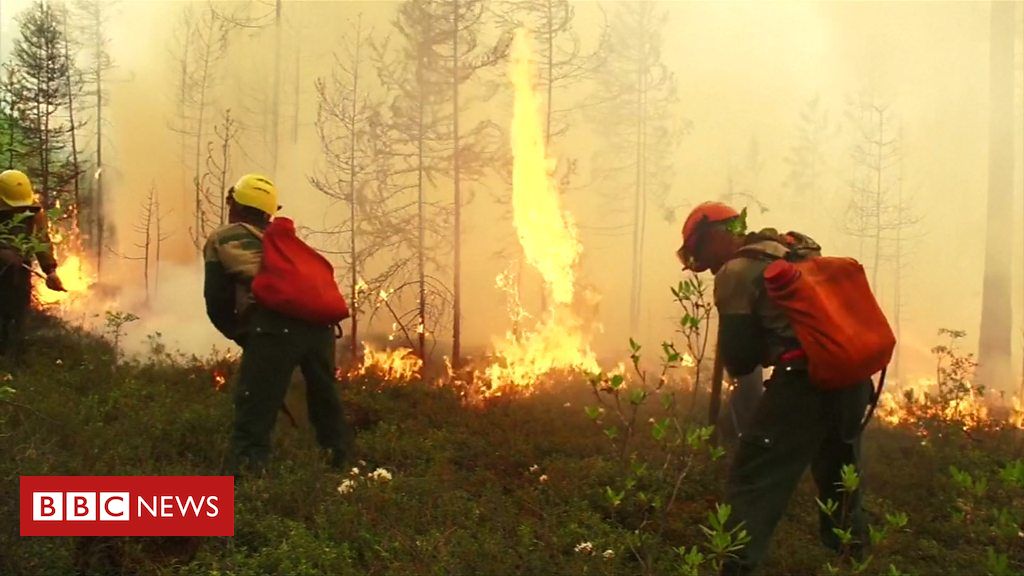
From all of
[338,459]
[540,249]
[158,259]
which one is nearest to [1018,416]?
[540,249]

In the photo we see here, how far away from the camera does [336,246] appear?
528 inches

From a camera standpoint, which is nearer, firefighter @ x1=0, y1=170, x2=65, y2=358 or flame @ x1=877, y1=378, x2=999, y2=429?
firefighter @ x1=0, y1=170, x2=65, y2=358

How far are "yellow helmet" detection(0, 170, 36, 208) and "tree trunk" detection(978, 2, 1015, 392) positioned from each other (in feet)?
52.5

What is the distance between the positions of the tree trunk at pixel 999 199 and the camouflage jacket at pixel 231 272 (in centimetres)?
1464

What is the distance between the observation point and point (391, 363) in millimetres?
10992

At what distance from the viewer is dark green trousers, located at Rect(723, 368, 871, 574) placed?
11.1 ft

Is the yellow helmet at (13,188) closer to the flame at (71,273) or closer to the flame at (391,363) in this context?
the flame at (391,363)

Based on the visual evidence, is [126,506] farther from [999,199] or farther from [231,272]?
[999,199]

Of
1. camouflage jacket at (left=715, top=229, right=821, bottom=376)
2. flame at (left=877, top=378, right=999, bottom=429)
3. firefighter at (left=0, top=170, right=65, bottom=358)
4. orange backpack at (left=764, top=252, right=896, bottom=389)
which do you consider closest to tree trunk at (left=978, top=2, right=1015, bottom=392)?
flame at (left=877, top=378, right=999, bottom=429)

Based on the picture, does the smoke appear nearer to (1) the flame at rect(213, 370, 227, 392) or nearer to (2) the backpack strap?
(1) the flame at rect(213, 370, 227, 392)

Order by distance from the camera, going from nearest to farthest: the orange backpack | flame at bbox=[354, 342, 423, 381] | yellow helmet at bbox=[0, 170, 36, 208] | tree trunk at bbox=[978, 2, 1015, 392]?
the orange backpack, yellow helmet at bbox=[0, 170, 36, 208], flame at bbox=[354, 342, 423, 381], tree trunk at bbox=[978, 2, 1015, 392]

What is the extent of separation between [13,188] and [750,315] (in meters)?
6.70

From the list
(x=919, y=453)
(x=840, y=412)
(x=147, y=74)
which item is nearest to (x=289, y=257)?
(x=840, y=412)

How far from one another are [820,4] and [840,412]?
51.4ft
